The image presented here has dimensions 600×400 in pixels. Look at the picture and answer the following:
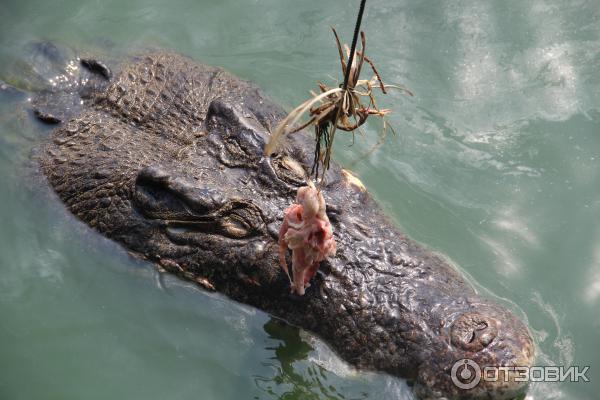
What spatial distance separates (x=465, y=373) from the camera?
4898 mm

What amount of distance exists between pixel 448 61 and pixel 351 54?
5218 mm

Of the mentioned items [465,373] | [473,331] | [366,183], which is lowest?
[465,373]

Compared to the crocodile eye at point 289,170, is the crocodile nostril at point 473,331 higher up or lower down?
lower down

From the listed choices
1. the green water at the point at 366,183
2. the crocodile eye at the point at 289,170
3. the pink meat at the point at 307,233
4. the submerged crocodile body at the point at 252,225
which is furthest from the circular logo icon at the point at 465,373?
the crocodile eye at the point at 289,170

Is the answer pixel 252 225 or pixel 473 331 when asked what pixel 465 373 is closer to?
pixel 473 331

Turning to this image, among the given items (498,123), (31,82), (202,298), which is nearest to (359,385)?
(202,298)

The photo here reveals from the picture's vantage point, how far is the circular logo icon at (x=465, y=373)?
4.87m

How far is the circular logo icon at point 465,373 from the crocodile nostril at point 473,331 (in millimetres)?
99

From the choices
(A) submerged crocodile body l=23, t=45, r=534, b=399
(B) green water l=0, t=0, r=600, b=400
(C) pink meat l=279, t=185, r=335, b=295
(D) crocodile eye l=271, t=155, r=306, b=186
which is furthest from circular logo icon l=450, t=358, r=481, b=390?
(D) crocodile eye l=271, t=155, r=306, b=186

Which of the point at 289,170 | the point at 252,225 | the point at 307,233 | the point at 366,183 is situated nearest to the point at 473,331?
the point at 307,233

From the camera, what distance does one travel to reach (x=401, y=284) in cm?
543

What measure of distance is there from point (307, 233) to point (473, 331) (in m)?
1.30

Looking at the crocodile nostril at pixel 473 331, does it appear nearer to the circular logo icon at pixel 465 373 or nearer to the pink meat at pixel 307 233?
the circular logo icon at pixel 465 373

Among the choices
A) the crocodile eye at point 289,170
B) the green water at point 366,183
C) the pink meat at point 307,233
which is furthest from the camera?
the crocodile eye at point 289,170
